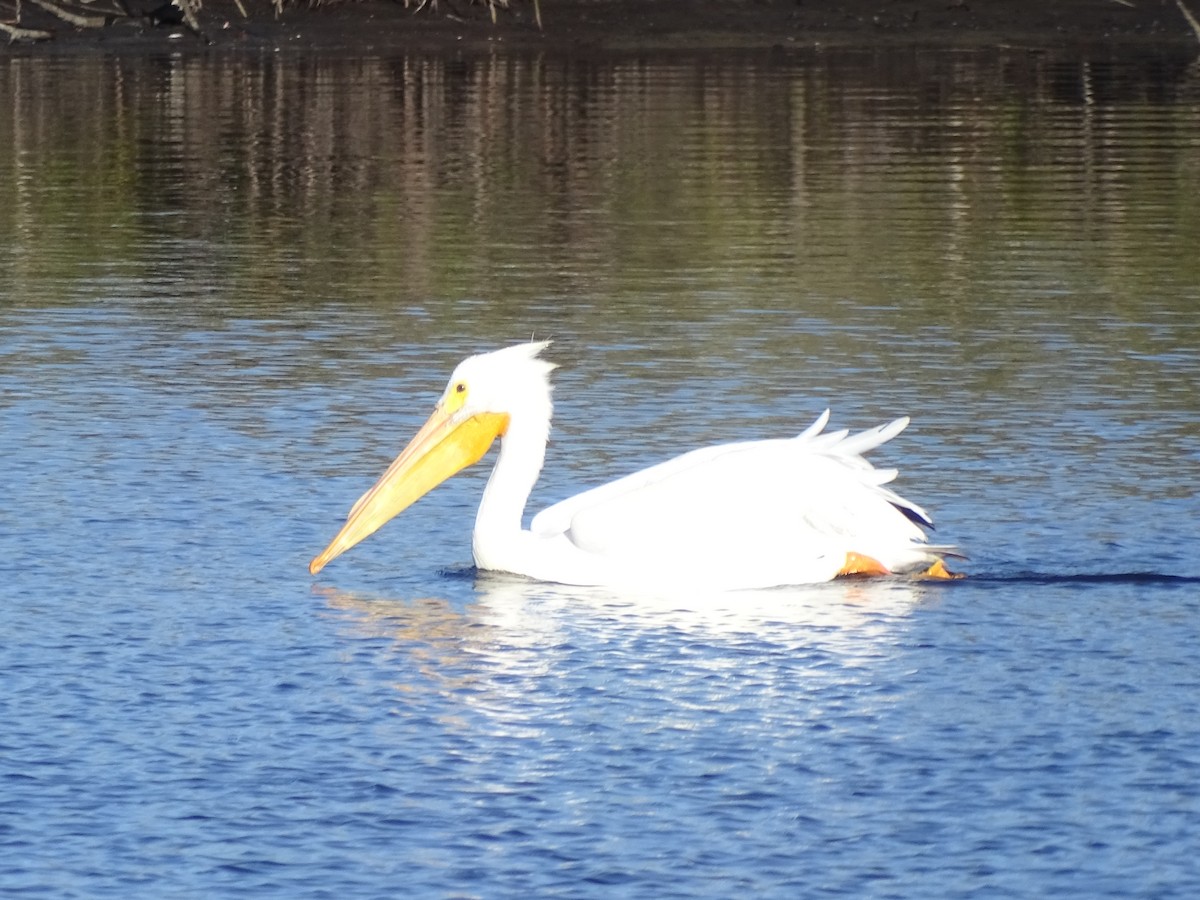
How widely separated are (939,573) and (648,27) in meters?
26.2

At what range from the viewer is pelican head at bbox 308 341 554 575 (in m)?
8.45

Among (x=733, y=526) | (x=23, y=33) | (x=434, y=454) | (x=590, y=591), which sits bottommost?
(x=590, y=591)

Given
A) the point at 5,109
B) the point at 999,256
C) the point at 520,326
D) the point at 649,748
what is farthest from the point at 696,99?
the point at 649,748

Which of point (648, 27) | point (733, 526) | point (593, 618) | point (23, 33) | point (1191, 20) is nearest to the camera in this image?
point (593, 618)

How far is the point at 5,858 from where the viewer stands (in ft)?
18.5

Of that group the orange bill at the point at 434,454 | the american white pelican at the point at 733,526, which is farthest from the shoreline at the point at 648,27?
the american white pelican at the point at 733,526

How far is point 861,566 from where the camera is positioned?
26.5 ft

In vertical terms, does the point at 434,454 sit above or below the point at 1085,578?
above

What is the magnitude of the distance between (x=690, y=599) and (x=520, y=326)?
6.01 m

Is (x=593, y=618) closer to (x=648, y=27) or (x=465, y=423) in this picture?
(x=465, y=423)

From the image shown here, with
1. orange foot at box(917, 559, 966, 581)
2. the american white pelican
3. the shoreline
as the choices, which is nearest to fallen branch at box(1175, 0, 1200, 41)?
the shoreline

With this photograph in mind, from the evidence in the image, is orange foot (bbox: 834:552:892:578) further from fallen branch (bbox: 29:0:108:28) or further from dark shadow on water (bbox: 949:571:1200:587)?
fallen branch (bbox: 29:0:108:28)

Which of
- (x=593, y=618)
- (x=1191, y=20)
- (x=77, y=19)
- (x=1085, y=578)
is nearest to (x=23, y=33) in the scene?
(x=77, y=19)

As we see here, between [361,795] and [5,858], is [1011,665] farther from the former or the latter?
[5,858]
